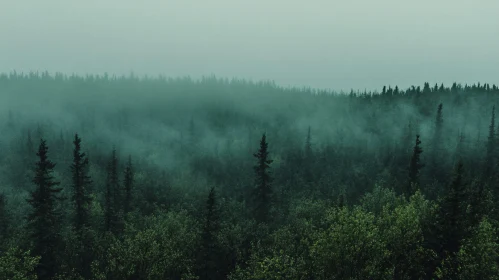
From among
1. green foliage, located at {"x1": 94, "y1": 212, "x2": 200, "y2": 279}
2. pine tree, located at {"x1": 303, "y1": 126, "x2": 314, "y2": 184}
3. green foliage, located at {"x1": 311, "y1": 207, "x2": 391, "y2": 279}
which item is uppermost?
green foliage, located at {"x1": 311, "y1": 207, "x2": 391, "y2": 279}

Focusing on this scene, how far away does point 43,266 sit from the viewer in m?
41.9

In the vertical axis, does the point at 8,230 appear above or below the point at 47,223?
below

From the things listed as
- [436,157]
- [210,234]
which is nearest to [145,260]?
[210,234]

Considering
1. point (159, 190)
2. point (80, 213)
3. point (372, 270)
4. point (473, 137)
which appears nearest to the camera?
point (372, 270)

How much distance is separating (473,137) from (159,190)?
15832 centimetres

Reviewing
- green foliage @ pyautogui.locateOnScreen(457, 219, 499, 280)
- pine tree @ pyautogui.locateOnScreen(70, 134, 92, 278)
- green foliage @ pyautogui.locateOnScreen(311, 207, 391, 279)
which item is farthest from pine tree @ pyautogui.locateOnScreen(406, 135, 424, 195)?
pine tree @ pyautogui.locateOnScreen(70, 134, 92, 278)

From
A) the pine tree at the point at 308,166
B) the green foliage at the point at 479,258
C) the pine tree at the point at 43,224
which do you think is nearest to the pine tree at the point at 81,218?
the pine tree at the point at 43,224

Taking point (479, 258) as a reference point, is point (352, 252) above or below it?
below

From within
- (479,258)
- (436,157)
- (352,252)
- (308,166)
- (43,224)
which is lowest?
(308,166)

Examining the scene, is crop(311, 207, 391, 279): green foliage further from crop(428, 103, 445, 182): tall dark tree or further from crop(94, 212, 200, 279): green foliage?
crop(428, 103, 445, 182): tall dark tree

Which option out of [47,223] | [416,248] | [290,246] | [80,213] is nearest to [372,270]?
[416,248]

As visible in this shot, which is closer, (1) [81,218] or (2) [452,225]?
(2) [452,225]

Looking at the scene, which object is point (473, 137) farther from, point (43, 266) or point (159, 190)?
point (43, 266)

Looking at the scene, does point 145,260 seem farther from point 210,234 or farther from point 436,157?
point 436,157
